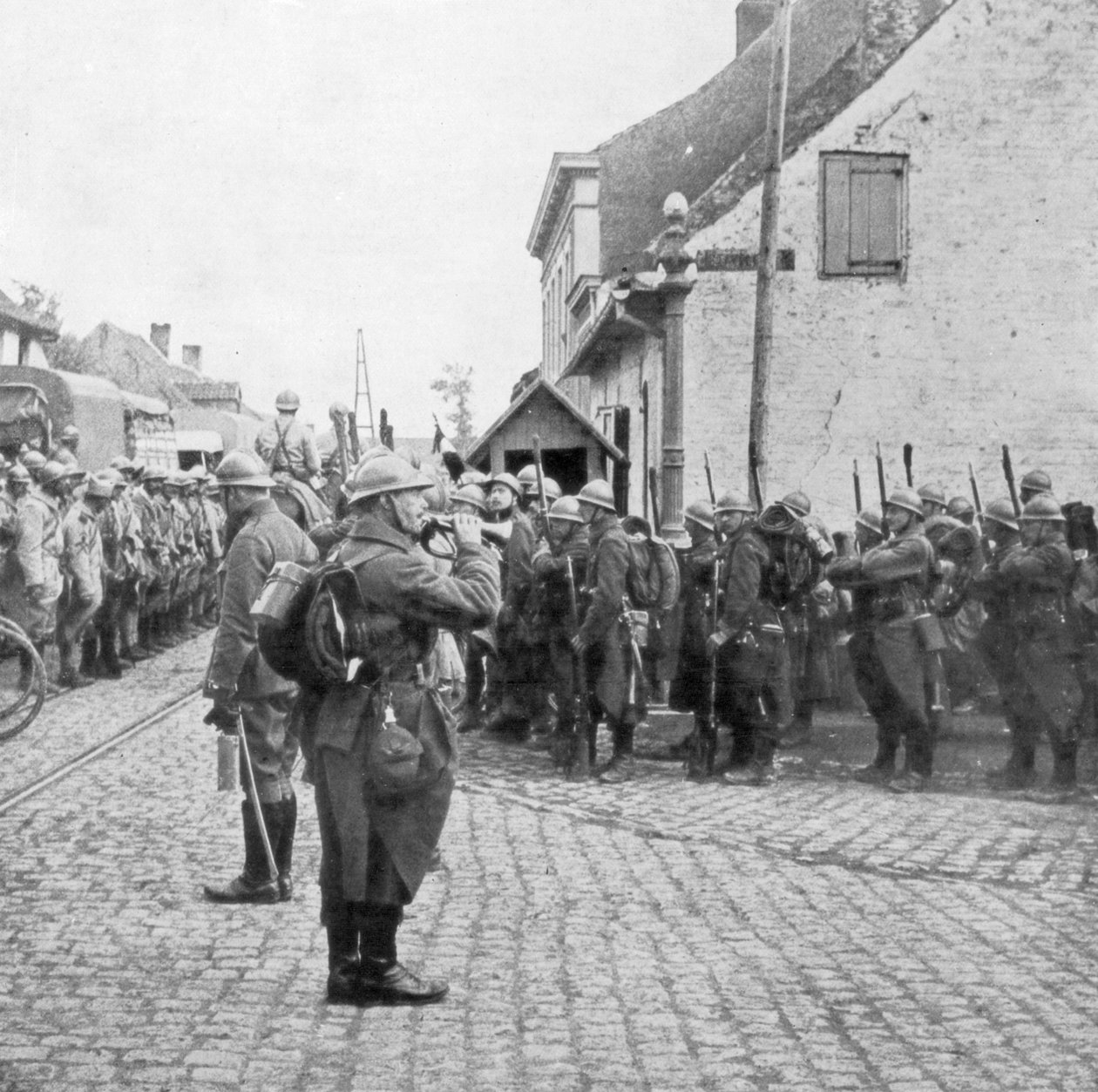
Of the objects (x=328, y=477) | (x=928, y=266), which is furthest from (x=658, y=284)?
(x=928, y=266)

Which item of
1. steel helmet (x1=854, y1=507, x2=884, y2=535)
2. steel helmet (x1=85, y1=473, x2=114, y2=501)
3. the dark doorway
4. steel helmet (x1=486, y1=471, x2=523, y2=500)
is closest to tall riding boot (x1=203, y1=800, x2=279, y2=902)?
steel helmet (x1=486, y1=471, x2=523, y2=500)

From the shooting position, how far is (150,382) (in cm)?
Answer: 8494

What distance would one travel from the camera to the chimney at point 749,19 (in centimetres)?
3466

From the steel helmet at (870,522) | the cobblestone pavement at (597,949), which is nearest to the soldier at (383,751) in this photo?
the cobblestone pavement at (597,949)

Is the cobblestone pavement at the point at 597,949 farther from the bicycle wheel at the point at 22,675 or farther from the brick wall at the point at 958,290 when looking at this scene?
the brick wall at the point at 958,290

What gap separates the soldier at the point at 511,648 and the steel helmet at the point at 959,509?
4.03 metres

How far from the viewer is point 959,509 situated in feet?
52.5

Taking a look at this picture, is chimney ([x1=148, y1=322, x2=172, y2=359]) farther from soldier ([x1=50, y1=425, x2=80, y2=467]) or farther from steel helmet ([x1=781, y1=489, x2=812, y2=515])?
steel helmet ([x1=781, y1=489, x2=812, y2=515])

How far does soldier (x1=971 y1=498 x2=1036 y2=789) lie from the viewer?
11.4 metres

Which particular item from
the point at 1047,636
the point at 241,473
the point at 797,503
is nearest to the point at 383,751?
the point at 241,473

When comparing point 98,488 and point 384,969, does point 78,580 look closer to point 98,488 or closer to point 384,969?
point 98,488

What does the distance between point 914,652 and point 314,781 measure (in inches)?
239

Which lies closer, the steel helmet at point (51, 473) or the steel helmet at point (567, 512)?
the steel helmet at point (567, 512)

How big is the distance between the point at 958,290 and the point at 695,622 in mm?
9230
